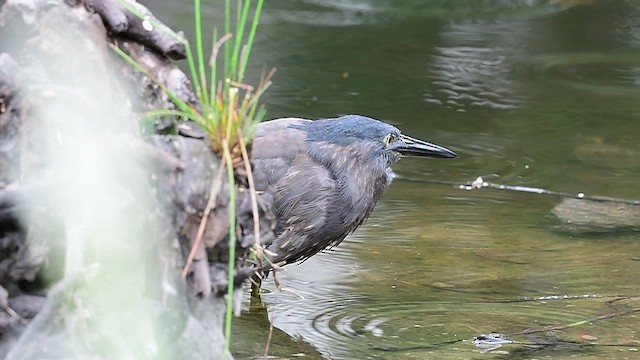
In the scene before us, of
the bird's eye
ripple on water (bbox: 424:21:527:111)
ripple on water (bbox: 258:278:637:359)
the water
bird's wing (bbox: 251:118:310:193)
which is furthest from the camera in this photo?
ripple on water (bbox: 424:21:527:111)

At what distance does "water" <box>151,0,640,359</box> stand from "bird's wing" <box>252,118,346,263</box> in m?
0.22

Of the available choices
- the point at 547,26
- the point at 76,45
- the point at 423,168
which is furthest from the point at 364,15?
the point at 76,45

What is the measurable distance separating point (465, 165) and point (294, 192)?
2.23 metres

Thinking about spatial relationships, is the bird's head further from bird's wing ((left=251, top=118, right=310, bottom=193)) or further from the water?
the water

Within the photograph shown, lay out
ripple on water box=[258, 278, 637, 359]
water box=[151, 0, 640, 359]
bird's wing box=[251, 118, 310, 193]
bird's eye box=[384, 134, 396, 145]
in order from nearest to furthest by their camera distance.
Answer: ripple on water box=[258, 278, 637, 359] → water box=[151, 0, 640, 359] → bird's wing box=[251, 118, 310, 193] → bird's eye box=[384, 134, 396, 145]

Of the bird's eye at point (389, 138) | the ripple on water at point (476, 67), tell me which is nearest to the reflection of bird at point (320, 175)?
the bird's eye at point (389, 138)

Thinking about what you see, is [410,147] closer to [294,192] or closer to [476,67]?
[294,192]

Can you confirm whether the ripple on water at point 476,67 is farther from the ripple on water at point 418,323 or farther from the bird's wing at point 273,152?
the ripple on water at point 418,323

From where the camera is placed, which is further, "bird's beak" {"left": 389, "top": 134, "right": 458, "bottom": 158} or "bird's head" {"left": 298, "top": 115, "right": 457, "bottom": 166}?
"bird's beak" {"left": 389, "top": 134, "right": 458, "bottom": 158}

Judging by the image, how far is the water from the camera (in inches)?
158

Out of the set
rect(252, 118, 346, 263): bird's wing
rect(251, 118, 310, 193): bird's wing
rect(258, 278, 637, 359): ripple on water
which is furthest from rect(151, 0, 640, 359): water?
rect(251, 118, 310, 193): bird's wing

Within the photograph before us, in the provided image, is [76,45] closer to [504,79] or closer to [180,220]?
[180,220]

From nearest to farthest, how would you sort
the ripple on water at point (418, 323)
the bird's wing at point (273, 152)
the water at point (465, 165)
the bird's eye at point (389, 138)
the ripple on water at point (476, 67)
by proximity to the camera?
the ripple on water at point (418, 323) → the water at point (465, 165) → the bird's wing at point (273, 152) → the bird's eye at point (389, 138) → the ripple on water at point (476, 67)

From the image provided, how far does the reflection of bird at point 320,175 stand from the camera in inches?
169
